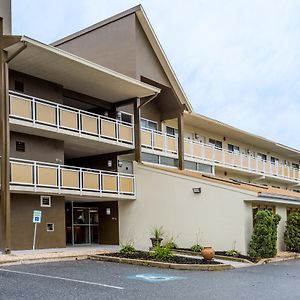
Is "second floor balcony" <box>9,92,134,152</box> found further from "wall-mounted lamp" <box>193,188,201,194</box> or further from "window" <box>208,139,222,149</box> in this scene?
"window" <box>208,139,222,149</box>

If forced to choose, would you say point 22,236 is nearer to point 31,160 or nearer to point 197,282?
point 31,160

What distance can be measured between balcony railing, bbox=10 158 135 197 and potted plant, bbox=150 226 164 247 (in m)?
2.19

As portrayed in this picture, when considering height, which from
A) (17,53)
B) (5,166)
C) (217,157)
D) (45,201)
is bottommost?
(45,201)

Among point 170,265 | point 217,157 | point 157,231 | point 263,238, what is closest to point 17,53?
point 170,265

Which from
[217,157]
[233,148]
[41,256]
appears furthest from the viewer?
[233,148]

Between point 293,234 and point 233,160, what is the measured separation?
11.1m

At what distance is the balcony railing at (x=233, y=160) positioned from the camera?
3038 cm

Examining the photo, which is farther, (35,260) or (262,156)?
(262,156)

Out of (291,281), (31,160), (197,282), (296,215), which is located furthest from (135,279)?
(296,215)

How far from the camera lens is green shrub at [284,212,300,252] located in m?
24.0

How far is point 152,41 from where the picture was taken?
89.1ft

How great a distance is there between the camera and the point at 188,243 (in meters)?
23.1

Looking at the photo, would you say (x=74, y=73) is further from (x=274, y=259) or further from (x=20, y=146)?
(x=274, y=259)

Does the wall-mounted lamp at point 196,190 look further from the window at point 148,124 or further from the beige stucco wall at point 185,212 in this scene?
the window at point 148,124
